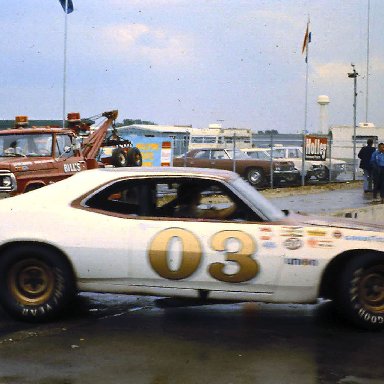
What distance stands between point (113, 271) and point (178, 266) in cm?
55

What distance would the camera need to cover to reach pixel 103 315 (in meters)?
6.84

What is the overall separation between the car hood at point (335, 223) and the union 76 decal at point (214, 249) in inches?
23.0

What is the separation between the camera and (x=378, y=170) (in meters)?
21.1

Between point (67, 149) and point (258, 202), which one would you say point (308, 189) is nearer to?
point (67, 149)

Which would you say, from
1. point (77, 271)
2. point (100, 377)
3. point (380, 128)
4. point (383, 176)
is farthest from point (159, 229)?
point (380, 128)

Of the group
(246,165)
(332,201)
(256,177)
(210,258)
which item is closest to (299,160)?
(256,177)

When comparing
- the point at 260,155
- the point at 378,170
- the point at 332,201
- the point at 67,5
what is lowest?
the point at 332,201

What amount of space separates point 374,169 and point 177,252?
52.6ft

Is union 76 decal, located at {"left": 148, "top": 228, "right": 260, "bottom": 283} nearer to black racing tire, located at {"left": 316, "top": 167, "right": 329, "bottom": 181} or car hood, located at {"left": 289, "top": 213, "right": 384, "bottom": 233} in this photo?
car hood, located at {"left": 289, "top": 213, "right": 384, "bottom": 233}

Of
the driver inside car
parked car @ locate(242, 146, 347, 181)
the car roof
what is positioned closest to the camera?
the driver inside car

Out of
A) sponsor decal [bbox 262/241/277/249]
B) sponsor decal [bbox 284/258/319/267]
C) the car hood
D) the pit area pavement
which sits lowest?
the pit area pavement

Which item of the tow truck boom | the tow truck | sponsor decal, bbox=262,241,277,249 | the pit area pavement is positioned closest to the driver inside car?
sponsor decal, bbox=262,241,277,249

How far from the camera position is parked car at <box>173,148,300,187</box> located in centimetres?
2734

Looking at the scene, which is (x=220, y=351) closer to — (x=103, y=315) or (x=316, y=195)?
(x=103, y=315)
